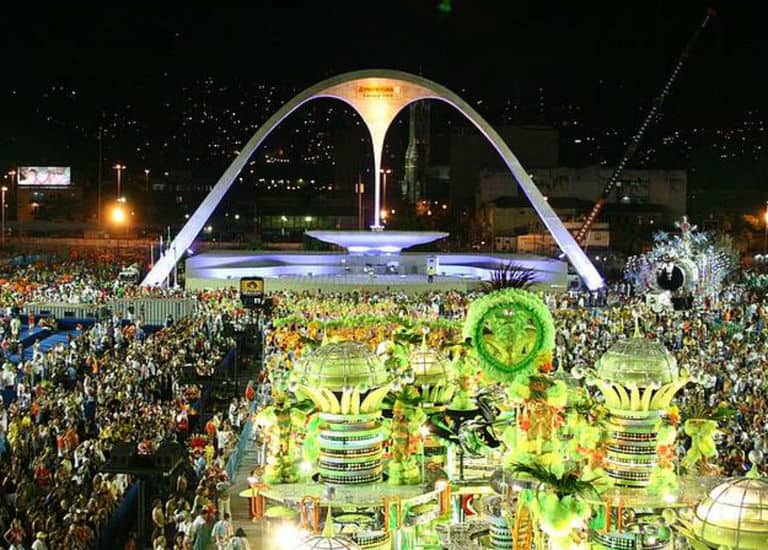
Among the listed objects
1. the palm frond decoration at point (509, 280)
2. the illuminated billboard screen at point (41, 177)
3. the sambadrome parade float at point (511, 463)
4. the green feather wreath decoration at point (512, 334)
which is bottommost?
the sambadrome parade float at point (511, 463)

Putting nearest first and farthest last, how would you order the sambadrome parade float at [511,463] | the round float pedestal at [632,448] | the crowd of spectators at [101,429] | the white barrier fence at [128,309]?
1. the sambadrome parade float at [511,463]
2. the round float pedestal at [632,448]
3. the crowd of spectators at [101,429]
4. the white barrier fence at [128,309]

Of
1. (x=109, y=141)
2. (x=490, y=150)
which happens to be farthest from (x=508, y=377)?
(x=109, y=141)

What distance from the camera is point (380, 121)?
43.6 m

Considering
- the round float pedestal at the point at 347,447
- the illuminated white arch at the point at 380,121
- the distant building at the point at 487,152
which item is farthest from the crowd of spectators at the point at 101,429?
the distant building at the point at 487,152

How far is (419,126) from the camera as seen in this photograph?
241 feet

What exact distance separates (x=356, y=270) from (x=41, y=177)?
110 ft

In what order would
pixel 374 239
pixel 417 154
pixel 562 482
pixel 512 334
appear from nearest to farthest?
1. pixel 562 482
2. pixel 512 334
3. pixel 374 239
4. pixel 417 154

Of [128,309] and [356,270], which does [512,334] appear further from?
[356,270]

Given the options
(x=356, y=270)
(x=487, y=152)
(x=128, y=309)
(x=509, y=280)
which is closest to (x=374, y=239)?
(x=356, y=270)

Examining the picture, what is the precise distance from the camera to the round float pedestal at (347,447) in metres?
7.29

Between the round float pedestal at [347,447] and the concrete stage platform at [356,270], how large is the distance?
25130 mm

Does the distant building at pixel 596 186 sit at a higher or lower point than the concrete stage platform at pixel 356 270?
higher

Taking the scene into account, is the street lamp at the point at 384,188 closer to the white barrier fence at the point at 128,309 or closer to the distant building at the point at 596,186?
the distant building at the point at 596,186

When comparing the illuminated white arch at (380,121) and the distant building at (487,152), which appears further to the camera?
the distant building at (487,152)
